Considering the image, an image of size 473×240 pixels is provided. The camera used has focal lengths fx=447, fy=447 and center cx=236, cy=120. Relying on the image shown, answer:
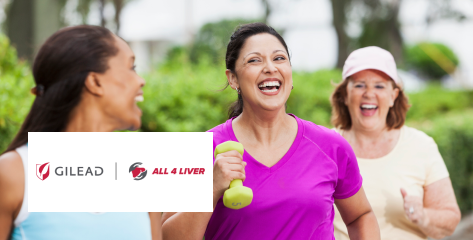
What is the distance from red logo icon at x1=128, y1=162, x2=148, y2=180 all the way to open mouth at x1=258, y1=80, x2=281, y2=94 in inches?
33.6

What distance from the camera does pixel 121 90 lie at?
1449 millimetres

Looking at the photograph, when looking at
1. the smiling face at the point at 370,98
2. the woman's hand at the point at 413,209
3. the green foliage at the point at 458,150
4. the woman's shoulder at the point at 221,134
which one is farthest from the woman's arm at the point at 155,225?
the green foliage at the point at 458,150

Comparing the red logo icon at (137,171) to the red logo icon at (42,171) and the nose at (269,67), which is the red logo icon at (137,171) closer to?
the red logo icon at (42,171)

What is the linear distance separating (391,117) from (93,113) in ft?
8.00

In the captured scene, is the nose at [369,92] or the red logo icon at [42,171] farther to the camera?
the nose at [369,92]

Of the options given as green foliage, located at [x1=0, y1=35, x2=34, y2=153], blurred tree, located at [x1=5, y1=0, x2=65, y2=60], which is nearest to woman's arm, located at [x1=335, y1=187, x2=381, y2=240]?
green foliage, located at [x1=0, y1=35, x2=34, y2=153]

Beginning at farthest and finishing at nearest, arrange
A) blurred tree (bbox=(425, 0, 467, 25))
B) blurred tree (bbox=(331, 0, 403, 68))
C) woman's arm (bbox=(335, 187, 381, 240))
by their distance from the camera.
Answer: blurred tree (bbox=(425, 0, 467, 25))
blurred tree (bbox=(331, 0, 403, 68))
woman's arm (bbox=(335, 187, 381, 240))

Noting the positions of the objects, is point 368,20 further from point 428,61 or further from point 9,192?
point 428,61

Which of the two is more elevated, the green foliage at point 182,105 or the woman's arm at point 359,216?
the green foliage at point 182,105

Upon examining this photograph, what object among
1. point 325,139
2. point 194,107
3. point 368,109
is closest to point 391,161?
point 368,109

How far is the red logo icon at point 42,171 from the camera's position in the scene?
1387 mm

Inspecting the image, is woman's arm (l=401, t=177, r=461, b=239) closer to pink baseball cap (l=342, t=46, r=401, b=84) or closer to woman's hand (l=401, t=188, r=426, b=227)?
woman's hand (l=401, t=188, r=426, b=227)

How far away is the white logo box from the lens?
4.63 ft

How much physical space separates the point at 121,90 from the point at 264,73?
2.88ft
